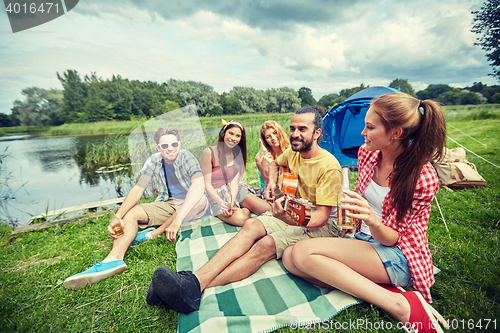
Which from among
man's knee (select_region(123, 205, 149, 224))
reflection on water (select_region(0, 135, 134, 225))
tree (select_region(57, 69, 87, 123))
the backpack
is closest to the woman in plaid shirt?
man's knee (select_region(123, 205, 149, 224))

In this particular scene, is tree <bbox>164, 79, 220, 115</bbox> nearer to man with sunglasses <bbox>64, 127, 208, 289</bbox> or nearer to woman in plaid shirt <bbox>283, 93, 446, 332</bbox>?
man with sunglasses <bbox>64, 127, 208, 289</bbox>

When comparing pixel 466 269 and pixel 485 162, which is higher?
pixel 485 162

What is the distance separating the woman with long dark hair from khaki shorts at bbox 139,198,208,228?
17.9 inches

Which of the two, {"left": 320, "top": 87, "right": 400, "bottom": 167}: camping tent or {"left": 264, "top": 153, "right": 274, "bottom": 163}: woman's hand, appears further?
{"left": 320, "top": 87, "right": 400, "bottom": 167}: camping tent

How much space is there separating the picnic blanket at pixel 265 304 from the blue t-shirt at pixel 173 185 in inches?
40.8

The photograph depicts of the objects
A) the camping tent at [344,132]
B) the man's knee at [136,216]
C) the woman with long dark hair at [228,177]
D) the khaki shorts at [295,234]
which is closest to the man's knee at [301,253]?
the khaki shorts at [295,234]

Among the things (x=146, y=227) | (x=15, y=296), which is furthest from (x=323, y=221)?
(x=15, y=296)

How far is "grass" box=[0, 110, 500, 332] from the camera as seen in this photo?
1.58 m

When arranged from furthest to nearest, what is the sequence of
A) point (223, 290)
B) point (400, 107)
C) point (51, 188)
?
1. point (51, 188)
2. point (223, 290)
3. point (400, 107)

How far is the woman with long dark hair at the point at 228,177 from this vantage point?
3.02 metres

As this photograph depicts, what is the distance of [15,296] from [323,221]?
117 inches

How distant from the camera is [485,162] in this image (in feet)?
16.0

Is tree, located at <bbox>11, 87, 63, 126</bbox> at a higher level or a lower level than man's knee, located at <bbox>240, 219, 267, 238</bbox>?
higher

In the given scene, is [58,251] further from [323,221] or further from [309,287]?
[323,221]
